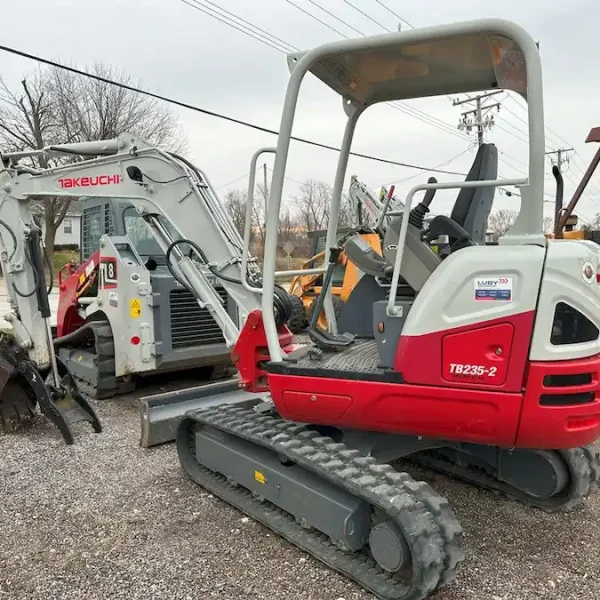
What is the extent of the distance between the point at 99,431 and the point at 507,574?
3640 millimetres

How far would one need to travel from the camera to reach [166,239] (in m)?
5.04

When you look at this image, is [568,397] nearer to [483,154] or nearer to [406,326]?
[406,326]

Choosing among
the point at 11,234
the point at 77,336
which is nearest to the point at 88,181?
the point at 11,234

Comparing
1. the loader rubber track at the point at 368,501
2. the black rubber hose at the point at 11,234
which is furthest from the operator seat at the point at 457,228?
A: the black rubber hose at the point at 11,234

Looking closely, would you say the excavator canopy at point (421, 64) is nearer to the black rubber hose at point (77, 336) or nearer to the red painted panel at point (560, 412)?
the red painted panel at point (560, 412)

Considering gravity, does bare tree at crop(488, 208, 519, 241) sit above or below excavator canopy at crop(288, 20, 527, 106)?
below

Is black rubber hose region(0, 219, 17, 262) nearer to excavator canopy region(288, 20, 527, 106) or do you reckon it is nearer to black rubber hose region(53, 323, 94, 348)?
black rubber hose region(53, 323, 94, 348)

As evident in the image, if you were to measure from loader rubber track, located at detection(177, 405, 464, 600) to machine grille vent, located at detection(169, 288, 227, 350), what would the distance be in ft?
7.72

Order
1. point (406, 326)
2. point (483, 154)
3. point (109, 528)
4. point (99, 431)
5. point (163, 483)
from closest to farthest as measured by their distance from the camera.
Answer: point (406, 326) → point (483, 154) → point (109, 528) → point (163, 483) → point (99, 431)

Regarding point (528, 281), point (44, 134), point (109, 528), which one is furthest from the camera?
point (44, 134)

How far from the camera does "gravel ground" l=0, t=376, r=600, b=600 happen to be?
9.79 ft

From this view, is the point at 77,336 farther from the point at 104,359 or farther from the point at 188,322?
the point at 188,322

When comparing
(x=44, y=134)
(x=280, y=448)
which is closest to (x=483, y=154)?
(x=280, y=448)

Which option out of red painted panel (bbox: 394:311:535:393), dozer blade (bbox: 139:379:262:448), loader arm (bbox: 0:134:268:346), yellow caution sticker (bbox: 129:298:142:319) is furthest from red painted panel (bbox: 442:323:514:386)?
yellow caution sticker (bbox: 129:298:142:319)
